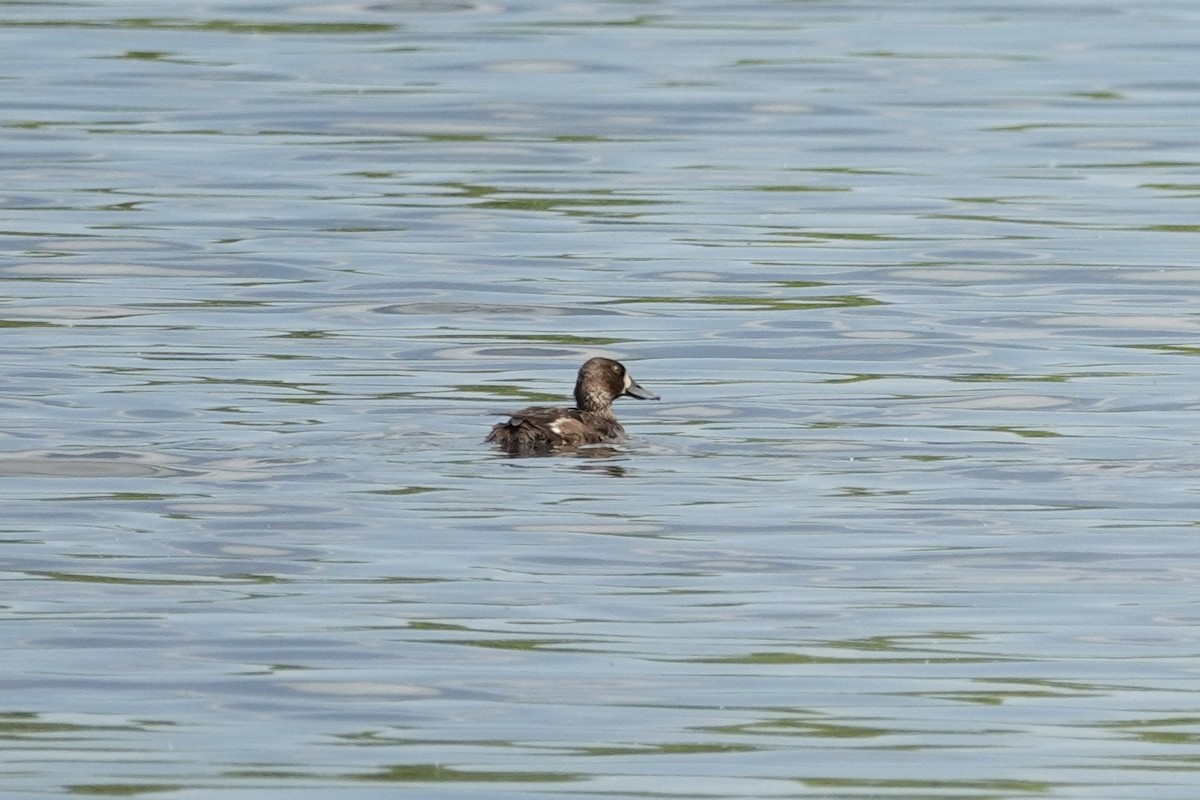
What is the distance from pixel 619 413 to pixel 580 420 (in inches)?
54.2

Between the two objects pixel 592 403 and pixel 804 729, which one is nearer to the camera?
pixel 804 729

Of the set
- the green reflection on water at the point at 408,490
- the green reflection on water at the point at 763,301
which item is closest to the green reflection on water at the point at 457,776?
the green reflection on water at the point at 408,490

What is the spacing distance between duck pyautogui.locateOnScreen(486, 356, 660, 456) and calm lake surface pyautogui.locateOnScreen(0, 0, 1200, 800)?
0.18 meters

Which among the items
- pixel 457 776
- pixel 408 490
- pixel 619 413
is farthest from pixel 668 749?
pixel 619 413

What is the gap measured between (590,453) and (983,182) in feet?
28.4

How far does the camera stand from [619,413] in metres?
14.2

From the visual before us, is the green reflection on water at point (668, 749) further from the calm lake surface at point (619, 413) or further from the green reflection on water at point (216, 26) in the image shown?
the green reflection on water at point (216, 26)

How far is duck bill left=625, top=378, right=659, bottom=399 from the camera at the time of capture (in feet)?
44.6

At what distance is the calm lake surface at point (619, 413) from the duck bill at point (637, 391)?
0.18 meters

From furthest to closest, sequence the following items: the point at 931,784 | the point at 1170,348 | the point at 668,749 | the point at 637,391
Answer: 1. the point at 1170,348
2. the point at 637,391
3. the point at 668,749
4. the point at 931,784

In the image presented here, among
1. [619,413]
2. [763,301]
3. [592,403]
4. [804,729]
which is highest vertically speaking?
[804,729]

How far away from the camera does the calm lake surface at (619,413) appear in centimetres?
822

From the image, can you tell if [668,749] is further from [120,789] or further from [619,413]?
[619,413]

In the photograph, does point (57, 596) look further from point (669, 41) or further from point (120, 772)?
point (669, 41)
